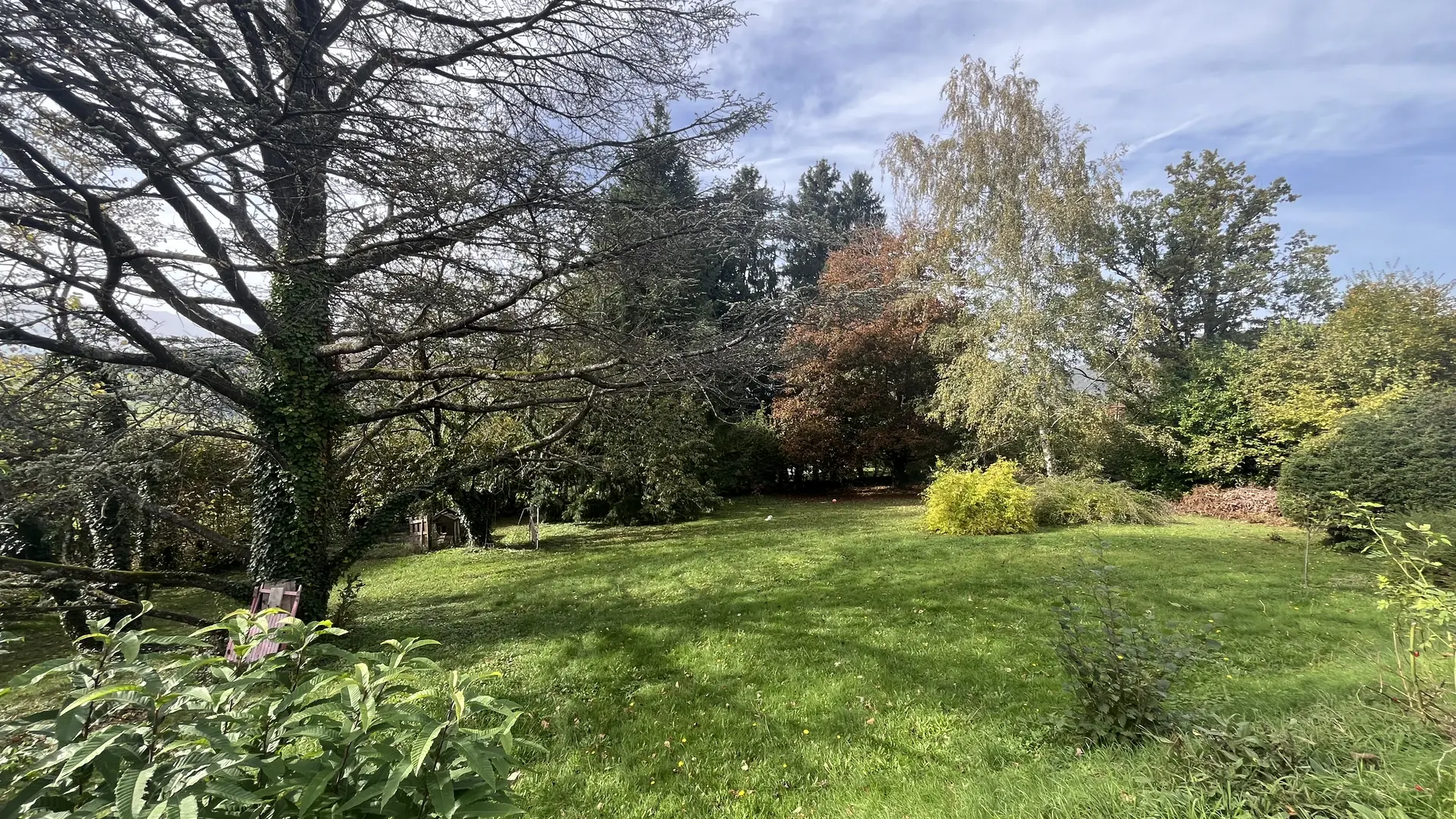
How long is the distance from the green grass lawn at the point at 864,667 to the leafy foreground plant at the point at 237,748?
551 mm

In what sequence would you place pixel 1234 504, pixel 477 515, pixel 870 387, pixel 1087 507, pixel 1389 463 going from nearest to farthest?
pixel 1389 463 < pixel 1087 507 < pixel 477 515 < pixel 1234 504 < pixel 870 387

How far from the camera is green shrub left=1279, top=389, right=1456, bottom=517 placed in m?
7.80

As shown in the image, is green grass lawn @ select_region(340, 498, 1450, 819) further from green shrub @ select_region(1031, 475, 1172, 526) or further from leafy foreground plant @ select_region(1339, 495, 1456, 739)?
green shrub @ select_region(1031, 475, 1172, 526)

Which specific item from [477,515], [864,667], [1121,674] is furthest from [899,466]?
[1121,674]

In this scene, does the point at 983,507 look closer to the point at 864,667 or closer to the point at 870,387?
the point at 864,667

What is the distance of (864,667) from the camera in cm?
465

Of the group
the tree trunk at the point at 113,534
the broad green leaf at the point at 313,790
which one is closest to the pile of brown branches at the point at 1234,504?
the broad green leaf at the point at 313,790

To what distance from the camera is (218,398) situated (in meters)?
5.35

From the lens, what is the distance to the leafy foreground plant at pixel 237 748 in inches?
40.1

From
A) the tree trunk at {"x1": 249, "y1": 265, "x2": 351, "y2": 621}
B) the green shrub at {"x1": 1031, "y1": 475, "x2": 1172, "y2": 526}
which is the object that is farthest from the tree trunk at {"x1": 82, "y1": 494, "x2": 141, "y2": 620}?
the green shrub at {"x1": 1031, "y1": 475, "x2": 1172, "y2": 526}

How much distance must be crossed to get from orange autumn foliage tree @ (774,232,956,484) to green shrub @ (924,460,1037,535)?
7504 millimetres

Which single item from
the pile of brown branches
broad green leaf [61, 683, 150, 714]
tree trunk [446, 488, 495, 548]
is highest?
broad green leaf [61, 683, 150, 714]

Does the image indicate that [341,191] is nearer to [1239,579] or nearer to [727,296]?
[1239,579]

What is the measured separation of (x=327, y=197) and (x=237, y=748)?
4884mm
